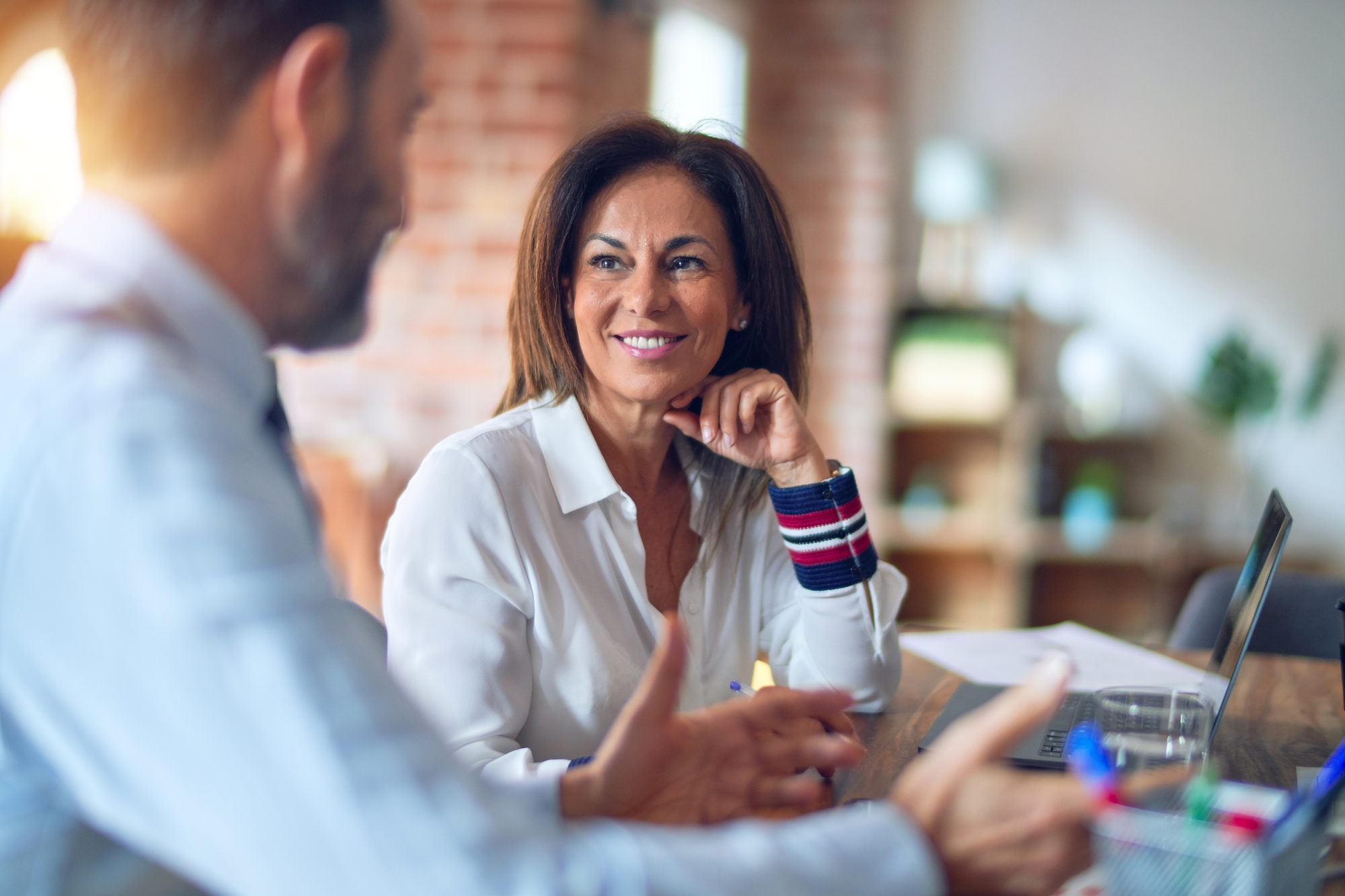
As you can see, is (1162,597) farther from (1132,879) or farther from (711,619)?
(1132,879)

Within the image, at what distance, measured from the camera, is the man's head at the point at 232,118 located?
0.68 meters

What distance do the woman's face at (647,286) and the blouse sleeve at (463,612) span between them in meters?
0.29

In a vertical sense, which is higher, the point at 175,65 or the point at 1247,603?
the point at 175,65

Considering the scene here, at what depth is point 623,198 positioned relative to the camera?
1495 millimetres

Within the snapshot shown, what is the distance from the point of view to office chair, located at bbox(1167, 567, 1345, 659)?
207 cm

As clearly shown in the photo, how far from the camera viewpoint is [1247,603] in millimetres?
1222

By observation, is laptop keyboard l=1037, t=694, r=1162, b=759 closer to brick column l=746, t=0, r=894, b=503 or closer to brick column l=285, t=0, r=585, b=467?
brick column l=285, t=0, r=585, b=467

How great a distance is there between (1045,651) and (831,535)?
526 millimetres

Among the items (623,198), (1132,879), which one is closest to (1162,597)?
(623,198)

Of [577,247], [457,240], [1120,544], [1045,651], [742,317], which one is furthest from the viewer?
[1120,544]

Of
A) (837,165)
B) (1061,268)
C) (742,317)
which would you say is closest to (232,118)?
(742,317)

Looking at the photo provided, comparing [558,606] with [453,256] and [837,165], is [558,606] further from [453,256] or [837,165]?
[837,165]

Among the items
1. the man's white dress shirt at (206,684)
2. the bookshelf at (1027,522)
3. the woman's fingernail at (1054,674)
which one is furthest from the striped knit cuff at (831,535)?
the bookshelf at (1027,522)

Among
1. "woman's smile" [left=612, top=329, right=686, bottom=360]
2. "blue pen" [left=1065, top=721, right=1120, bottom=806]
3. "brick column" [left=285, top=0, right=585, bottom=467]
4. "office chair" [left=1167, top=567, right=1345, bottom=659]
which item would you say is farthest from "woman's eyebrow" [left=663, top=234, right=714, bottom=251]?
"brick column" [left=285, top=0, right=585, bottom=467]
